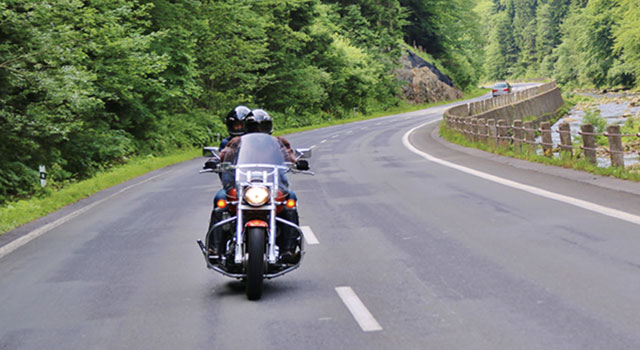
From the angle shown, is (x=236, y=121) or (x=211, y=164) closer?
(x=211, y=164)

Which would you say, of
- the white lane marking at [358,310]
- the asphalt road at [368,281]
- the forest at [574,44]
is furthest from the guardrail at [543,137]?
the forest at [574,44]

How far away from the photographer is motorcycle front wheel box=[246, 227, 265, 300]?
6.50 metres

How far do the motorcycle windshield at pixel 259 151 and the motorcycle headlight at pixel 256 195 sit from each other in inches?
15.4

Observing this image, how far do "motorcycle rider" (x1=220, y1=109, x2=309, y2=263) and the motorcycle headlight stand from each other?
0.46 metres

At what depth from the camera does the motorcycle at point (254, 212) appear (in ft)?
21.5

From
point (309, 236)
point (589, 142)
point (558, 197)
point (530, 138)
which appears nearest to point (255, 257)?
point (309, 236)

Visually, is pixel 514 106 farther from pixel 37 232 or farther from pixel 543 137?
pixel 37 232

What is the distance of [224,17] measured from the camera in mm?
39688

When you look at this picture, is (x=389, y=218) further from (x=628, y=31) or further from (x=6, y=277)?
(x=628, y=31)

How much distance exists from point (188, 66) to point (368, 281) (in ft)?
88.8

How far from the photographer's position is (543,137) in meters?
20.4

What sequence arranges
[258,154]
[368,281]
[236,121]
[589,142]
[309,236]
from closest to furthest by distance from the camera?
[258,154]
[368,281]
[236,121]
[309,236]
[589,142]

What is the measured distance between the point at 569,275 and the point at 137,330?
4023 millimetres

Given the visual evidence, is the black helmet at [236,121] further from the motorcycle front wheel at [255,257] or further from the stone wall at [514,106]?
the stone wall at [514,106]
